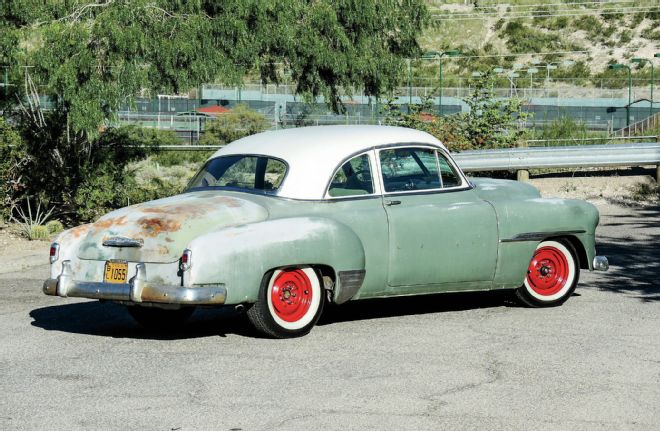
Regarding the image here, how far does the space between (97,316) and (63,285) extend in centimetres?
141

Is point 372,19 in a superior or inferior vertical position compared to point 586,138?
superior

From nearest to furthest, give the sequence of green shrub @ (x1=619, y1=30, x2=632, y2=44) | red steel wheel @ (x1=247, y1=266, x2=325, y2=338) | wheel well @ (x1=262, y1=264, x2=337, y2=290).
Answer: red steel wheel @ (x1=247, y1=266, x2=325, y2=338)
wheel well @ (x1=262, y1=264, x2=337, y2=290)
green shrub @ (x1=619, y1=30, x2=632, y2=44)

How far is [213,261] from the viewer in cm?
827

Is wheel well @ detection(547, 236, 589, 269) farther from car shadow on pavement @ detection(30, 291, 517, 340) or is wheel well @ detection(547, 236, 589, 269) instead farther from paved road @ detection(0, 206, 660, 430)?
car shadow on pavement @ detection(30, 291, 517, 340)

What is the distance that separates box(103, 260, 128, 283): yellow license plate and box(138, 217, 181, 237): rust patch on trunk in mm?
300

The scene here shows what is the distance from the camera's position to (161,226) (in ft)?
28.1

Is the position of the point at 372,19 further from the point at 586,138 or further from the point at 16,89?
the point at 586,138

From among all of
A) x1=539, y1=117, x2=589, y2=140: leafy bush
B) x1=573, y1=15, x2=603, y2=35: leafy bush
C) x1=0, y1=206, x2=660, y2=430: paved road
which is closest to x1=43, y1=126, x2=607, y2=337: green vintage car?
x1=0, y1=206, x2=660, y2=430: paved road

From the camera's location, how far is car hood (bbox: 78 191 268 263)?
8477 mm

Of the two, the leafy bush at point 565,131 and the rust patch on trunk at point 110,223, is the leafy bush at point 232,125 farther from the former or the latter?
the rust patch on trunk at point 110,223

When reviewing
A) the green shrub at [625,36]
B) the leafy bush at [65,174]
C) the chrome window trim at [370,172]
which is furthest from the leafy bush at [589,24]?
the chrome window trim at [370,172]

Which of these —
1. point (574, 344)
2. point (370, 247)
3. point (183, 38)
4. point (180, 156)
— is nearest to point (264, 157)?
point (370, 247)

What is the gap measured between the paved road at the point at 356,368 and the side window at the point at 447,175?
45.0 inches

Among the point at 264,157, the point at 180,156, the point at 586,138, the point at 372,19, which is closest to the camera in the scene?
the point at 264,157
